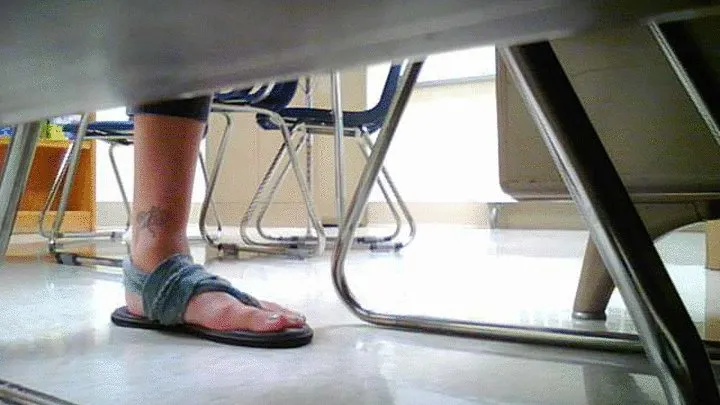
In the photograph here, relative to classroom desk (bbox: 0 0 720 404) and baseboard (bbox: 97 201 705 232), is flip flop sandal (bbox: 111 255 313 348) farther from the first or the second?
baseboard (bbox: 97 201 705 232)

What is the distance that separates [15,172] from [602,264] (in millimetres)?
731

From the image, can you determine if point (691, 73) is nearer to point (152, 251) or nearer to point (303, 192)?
point (152, 251)

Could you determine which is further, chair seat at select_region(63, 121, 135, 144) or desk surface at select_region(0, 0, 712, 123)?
chair seat at select_region(63, 121, 135, 144)

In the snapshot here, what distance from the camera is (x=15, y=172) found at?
0.69 metres

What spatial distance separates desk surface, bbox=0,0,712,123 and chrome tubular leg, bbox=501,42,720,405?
10 cm

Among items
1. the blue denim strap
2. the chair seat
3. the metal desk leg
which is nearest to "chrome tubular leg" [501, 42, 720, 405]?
the metal desk leg

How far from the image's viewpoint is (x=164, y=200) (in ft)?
3.27

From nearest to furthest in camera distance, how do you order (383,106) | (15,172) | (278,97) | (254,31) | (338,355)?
(254,31) → (15,172) → (338,355) → (278,97) → (383,106)

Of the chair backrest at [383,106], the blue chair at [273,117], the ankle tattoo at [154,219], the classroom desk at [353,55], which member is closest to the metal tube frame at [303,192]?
the blue chair at [273,117]

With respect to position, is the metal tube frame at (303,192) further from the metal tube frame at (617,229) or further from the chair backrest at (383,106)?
the metal tube frame at (617,229)

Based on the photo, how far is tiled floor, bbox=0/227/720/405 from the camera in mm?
676

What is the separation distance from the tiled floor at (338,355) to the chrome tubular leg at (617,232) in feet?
0.73

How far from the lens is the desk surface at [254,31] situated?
0.29 m

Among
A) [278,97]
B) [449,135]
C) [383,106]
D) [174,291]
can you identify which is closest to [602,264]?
[174,291]
